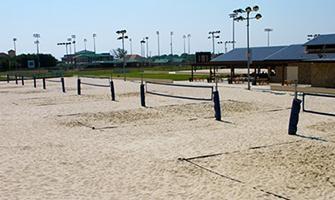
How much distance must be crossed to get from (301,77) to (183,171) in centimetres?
2697

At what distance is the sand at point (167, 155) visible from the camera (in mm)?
8250

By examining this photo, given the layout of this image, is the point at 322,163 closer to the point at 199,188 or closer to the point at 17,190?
the point at 199,188

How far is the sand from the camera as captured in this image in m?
8.25

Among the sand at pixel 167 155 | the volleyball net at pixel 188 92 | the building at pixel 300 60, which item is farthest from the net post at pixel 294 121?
the building at pixel 300 60

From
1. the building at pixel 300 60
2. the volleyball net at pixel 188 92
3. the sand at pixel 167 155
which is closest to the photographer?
the sand at pixel 167 155

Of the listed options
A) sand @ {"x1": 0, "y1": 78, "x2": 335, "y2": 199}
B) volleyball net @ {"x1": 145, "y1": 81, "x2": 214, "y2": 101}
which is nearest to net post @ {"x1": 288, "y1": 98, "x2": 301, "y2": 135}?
sand @ {"x1": 0, "y1": 78, "x2": 335, "y2": 199}

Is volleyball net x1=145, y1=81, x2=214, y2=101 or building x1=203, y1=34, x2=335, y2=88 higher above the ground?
building x1=203, y1=34, x2=335, y2=88

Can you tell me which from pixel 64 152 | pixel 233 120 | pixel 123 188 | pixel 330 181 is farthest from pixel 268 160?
pixel 233 120

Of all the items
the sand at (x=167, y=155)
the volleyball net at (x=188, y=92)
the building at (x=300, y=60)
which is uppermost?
the building at (x=300, y=60)

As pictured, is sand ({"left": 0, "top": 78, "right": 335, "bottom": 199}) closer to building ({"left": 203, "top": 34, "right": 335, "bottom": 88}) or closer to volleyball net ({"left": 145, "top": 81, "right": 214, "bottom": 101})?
volleyball net ({"left": 145, "top": 81, "right": 214, "bottom": 101})

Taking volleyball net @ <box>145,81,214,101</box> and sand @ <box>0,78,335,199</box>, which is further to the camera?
volleyball net @ <box>145,81,214,101</box>

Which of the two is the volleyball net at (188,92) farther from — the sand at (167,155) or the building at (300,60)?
the sand at (167,155)

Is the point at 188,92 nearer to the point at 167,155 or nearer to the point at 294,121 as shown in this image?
the point at 294,121

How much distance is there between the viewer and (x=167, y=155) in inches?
442
